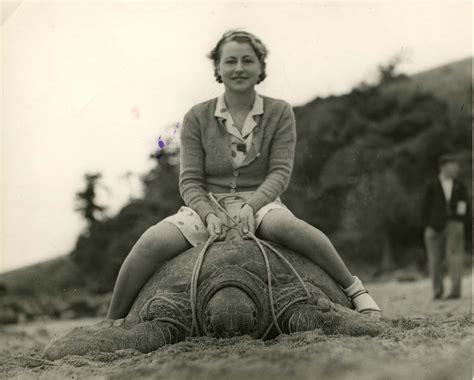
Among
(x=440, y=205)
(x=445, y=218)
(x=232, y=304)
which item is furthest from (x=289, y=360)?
(x=440, y=205)

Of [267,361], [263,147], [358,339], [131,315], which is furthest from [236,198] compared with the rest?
[267,361]

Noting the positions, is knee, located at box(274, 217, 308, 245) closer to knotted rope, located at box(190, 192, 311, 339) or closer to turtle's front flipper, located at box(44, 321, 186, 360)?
knotted rope, located at box(190, 192, 311, 339)

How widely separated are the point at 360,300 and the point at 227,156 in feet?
3.40

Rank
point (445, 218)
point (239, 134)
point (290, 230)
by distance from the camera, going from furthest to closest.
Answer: point (445, 218), point (239, 134), point (290, 230)

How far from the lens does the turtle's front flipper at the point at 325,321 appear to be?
3398 millimetres

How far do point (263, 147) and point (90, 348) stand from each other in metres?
1.40

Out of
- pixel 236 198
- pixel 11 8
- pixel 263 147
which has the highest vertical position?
pixel 11 8

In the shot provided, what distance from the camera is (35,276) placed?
1040 centimetres

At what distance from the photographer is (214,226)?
3.82m

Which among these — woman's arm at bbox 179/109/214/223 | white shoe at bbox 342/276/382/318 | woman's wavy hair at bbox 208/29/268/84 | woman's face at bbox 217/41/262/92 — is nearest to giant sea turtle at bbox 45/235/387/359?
white shoe at bbox 342/276/382/318

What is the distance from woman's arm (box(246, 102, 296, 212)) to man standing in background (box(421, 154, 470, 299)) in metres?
5.58

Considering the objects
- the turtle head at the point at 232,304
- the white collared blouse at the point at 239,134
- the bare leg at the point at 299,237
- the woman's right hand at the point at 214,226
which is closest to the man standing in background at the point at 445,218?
the bare leg at the point at 299,237

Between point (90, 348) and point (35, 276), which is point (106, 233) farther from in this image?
point (90, 348)

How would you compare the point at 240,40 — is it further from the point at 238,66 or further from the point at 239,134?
the point at 239,134
